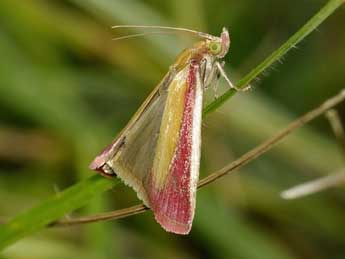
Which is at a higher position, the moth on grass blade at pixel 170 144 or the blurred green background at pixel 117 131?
the blurred green background at pixel 117 131

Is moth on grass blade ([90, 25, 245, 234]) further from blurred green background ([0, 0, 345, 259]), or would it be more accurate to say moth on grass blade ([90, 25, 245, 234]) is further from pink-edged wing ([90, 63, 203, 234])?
blurred green background ([0, 0, 345, 259])

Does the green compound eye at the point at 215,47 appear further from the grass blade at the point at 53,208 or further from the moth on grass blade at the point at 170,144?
the grass blade at the point at 53,208

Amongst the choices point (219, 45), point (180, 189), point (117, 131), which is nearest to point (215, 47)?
point (219, 45)

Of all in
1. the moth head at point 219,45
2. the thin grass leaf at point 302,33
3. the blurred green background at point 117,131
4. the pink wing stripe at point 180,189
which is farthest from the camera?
the blurred green background at point 117,131

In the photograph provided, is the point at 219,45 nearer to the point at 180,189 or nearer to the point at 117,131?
the point at 180,189

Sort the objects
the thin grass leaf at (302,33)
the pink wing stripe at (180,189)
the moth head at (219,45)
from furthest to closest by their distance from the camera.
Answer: the moth head at (219,45)
the pink wing stripe at (180,189)
the thin grass leaf at (302,33)

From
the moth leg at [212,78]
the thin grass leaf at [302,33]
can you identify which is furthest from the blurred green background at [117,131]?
the thin grass leaf at [302,33]

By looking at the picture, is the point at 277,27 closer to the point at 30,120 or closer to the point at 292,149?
the point at 292,149

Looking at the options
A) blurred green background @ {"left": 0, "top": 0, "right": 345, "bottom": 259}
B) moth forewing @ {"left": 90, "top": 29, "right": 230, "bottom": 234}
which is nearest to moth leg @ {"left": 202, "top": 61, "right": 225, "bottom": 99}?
moth forewing @ {"left": 90, "top": 29, "right": 230, "bottom": 234}
